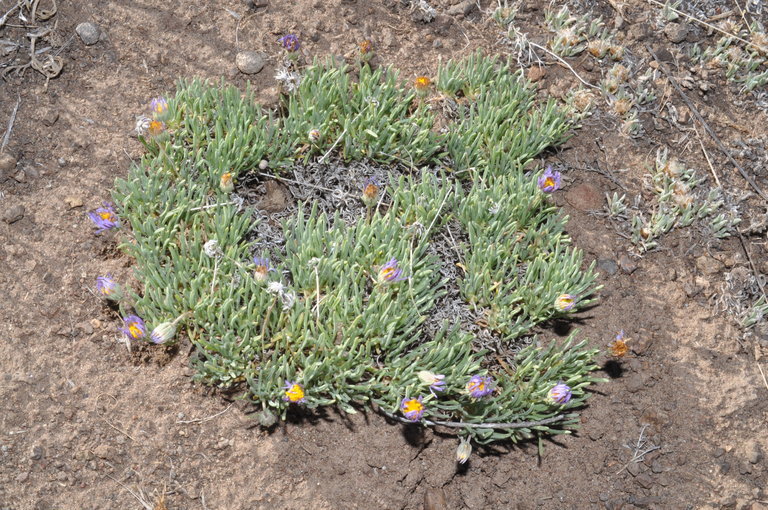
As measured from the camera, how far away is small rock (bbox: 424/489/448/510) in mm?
2822

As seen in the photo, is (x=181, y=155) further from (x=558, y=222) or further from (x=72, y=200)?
(x=558, y=222)

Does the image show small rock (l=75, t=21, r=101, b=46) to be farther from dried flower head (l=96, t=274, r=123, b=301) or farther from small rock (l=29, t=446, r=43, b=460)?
small rock (l=29, t=446, r=43, b=460)

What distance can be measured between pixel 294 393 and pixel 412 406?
1.50ft

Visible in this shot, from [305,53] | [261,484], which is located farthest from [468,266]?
[305,53]

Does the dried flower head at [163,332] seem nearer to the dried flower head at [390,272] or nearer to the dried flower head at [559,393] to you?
the dried flower head at [390,272]

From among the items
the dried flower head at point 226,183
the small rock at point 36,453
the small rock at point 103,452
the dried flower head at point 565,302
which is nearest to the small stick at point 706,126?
the dried flower head at point 565,302

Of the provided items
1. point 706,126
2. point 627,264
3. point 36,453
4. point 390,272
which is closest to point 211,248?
point 390,272

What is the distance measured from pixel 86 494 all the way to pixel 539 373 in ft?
6.10

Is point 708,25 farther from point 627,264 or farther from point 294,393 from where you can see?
point 294,393

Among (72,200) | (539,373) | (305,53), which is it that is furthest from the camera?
(305,53)

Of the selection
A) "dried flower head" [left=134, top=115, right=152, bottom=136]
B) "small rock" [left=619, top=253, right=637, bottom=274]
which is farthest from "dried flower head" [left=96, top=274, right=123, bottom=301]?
"small rock" [left=619, top=253, right=637, bottom=274]

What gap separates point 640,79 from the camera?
3.98 m

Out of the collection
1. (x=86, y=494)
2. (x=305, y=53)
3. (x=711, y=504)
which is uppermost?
(x=305, y=53)

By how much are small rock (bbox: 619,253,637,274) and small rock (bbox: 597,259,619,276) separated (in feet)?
0.11
